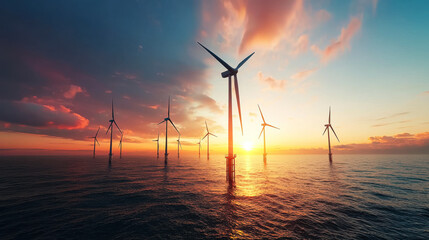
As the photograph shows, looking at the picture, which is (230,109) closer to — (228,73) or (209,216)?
(228,73)

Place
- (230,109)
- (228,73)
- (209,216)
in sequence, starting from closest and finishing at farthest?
(209,216) → (230,109) → (228,73)

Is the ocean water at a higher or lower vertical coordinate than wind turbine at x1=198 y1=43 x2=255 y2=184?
lower

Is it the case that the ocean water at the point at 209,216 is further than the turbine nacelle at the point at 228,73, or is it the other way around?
the turbine nacelle at the point at 228,73

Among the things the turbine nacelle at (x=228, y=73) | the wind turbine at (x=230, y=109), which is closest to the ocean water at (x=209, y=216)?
the wind turbine at (x=230, y=109)

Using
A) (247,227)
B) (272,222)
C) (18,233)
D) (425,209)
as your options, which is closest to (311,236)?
(272,222)

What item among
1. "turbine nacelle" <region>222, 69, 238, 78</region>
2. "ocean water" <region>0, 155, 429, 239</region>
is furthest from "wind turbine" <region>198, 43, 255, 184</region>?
"ocean water" <region>0, 155, 429, 239</region>

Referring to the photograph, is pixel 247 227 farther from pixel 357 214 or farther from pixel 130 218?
pixel 357 214

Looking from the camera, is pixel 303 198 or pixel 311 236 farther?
pixel 303 198

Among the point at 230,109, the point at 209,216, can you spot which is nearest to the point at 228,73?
the point at 230,109

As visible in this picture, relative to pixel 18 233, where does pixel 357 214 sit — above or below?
below

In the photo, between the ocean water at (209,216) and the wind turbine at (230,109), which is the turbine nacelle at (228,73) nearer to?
the wind turbine at (230,109)

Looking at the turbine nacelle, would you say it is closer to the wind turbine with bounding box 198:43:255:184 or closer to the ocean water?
the wind turbine with bounding box 198:43:255:184
